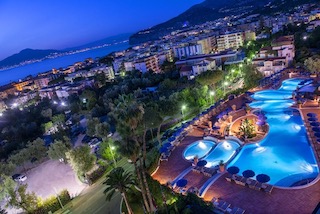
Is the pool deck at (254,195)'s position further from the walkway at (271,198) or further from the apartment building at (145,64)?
the apartment building at (145,64)

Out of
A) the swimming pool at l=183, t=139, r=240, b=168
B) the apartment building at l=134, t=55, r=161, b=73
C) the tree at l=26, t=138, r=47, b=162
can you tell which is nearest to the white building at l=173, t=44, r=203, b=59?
the apartment building at l=134, t=55, r=161, b=73

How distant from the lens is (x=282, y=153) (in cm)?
2180

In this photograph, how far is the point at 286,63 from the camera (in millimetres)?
44781

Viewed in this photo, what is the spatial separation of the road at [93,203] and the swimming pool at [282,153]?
10.5 m

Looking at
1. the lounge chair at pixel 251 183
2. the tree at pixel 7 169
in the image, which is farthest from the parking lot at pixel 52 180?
the lounge chair at pixel 251 183

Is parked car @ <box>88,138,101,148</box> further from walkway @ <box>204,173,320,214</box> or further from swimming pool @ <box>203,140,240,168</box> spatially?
walkway @ <box>204,173,320,214</box>

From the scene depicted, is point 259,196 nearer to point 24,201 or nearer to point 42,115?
point 24,201

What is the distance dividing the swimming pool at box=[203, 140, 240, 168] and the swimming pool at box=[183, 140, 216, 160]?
0.63m

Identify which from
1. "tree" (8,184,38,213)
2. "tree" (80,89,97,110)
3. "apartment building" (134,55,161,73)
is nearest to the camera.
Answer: "tree" (8,184,38,213)

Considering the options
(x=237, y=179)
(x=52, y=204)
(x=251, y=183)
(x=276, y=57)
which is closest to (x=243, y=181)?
(x=237, y=179)

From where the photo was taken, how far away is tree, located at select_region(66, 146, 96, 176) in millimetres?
23141

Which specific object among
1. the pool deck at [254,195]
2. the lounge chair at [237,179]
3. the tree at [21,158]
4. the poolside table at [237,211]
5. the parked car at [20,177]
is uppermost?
the poolside table at [237,211]

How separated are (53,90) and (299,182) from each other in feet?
273

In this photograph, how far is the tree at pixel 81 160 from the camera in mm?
23141
